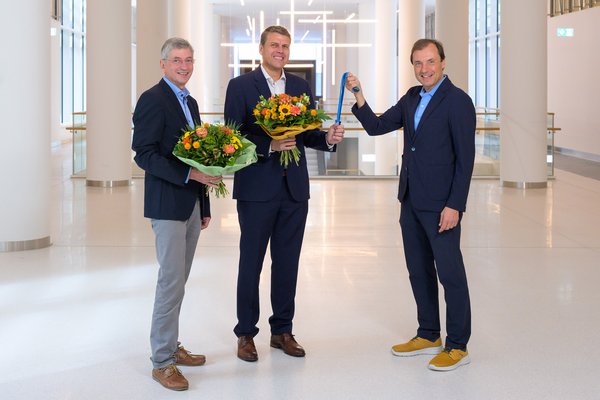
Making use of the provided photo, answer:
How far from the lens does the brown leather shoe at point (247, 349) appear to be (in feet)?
19.3

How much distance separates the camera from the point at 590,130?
2405 centimetres

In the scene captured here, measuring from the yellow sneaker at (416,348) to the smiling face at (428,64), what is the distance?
1636 millimetres

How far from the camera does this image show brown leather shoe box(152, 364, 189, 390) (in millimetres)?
5332

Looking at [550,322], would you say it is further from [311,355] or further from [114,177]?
[114,177]

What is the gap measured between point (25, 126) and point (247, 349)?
495cm

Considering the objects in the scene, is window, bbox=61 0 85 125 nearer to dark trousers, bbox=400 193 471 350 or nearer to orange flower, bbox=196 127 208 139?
dark trousers, bbox=400 193 471 350

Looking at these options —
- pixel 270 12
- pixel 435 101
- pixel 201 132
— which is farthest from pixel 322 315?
pixel 270 12

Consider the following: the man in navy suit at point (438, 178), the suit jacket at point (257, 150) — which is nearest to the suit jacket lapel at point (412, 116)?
the man in navy suit at point (438, 178)

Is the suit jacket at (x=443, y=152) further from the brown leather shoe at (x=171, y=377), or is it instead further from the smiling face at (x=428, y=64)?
the brown leather shoe at (x=171, y=377)

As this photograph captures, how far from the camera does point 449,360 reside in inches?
227

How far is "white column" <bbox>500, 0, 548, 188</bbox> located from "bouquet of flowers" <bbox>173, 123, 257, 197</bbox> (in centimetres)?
1219

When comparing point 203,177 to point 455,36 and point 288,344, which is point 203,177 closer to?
point 288,344

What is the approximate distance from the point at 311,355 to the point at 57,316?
2.18 meters

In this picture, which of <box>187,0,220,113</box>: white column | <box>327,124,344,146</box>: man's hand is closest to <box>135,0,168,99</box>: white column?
<box>187,0,220,113</box>: white column
